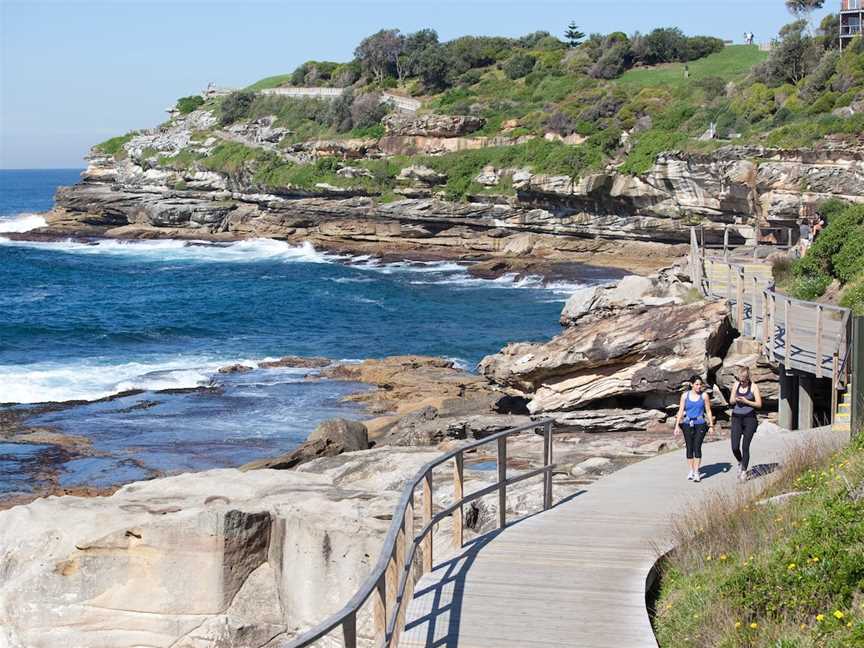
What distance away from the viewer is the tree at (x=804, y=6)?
65.1 m

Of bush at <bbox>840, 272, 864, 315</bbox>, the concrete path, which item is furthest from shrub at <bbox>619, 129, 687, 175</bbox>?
the concrete path

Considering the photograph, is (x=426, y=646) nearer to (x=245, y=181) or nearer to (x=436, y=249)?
(x=436, y=249)

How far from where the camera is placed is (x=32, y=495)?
2005 cm

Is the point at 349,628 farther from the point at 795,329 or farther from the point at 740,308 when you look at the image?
the point at 740,308

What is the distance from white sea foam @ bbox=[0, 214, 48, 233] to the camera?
87062mm

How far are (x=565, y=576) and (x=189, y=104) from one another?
10668cm

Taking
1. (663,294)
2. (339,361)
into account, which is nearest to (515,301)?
(339,361)

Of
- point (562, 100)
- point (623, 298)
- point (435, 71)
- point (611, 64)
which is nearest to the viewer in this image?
point (623, 298)

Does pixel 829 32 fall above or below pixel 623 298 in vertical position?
above

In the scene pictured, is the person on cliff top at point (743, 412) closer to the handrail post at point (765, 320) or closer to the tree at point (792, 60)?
the handrail post at point (765, 320)

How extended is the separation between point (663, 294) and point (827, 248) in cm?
355

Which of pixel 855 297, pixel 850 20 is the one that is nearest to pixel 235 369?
pixel 855 297

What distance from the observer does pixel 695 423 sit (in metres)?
12.4

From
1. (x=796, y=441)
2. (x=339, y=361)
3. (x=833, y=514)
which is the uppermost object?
(x=833, y=514)
